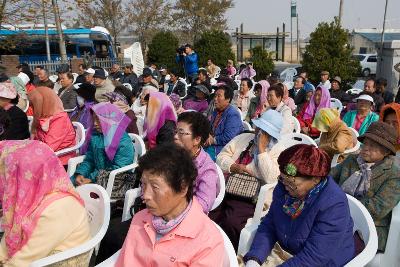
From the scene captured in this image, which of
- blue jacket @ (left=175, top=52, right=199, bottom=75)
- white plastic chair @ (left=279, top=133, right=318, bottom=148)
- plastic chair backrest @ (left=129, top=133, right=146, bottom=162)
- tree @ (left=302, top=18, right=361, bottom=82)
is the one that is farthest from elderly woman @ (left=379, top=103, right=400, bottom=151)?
tree @ (left=302, top=18, right=361, bottom=82)

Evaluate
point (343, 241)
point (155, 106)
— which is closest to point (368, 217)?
point (343, 241)

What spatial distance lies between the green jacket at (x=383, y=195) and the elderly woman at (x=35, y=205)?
1767mm

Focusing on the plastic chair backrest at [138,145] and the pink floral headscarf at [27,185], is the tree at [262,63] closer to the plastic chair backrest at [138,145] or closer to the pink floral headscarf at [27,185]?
the plastic chair backrest at [138,145]

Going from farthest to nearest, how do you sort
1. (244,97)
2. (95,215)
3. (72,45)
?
(72,45) < (244,97) < (95,215)

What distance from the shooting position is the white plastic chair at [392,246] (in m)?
2.51

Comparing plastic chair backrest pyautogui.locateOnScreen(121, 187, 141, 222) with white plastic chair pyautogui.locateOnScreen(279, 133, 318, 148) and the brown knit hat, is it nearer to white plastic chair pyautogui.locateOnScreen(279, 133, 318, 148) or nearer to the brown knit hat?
white plastic chair pyautogui.locateOnScreen(279, 133, 318, 148)

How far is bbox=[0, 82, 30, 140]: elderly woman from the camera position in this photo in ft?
13.5

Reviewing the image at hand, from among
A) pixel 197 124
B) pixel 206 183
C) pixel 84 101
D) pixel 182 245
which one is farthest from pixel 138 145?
pixel 182 245

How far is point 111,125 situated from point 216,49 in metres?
13.9

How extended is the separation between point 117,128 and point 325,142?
6.94ft

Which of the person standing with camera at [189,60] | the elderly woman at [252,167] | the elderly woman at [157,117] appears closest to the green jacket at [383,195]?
the elderly woman at [252,167]

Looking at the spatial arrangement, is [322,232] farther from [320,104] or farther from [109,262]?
[320,104]

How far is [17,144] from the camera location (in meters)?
2.17

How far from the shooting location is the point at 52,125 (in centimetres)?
Result: 443
